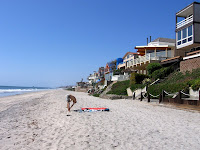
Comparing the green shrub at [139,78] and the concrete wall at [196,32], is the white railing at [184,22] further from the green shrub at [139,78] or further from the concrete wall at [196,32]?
the green shrub at [139,78]

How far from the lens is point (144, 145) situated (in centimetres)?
491

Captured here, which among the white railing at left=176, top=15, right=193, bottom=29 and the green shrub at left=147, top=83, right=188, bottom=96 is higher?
the white railing at left=176, top=15, right=193, bottom=29

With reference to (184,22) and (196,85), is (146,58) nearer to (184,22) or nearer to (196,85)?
(184,22)

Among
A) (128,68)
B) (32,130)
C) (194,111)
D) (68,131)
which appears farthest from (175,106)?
(128,68)

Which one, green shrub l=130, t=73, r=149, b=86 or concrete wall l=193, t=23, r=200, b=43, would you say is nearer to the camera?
concrete wall l=193, t=23, r=200, b=43

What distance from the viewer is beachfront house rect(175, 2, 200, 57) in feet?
66.6

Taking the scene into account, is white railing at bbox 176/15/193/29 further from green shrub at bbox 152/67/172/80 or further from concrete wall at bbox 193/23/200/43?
green shrub at bbox 152/67/172/80

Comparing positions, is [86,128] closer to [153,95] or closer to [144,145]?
[144,145]

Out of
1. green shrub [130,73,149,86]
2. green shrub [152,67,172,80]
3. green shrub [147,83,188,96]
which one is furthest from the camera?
green shrub [130,73,149,86]

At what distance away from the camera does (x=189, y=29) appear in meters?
21.1

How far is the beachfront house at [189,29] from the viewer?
2031 centimetres

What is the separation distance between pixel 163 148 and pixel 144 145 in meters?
0.51

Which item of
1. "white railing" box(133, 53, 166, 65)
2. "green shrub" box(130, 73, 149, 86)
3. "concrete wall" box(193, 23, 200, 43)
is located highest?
"concrete wall" box(193, 23, 200, 43)

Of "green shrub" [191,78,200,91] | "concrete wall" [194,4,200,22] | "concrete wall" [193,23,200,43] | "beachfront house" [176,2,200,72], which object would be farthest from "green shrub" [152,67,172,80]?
"green shrub" [191,78,200,91]
